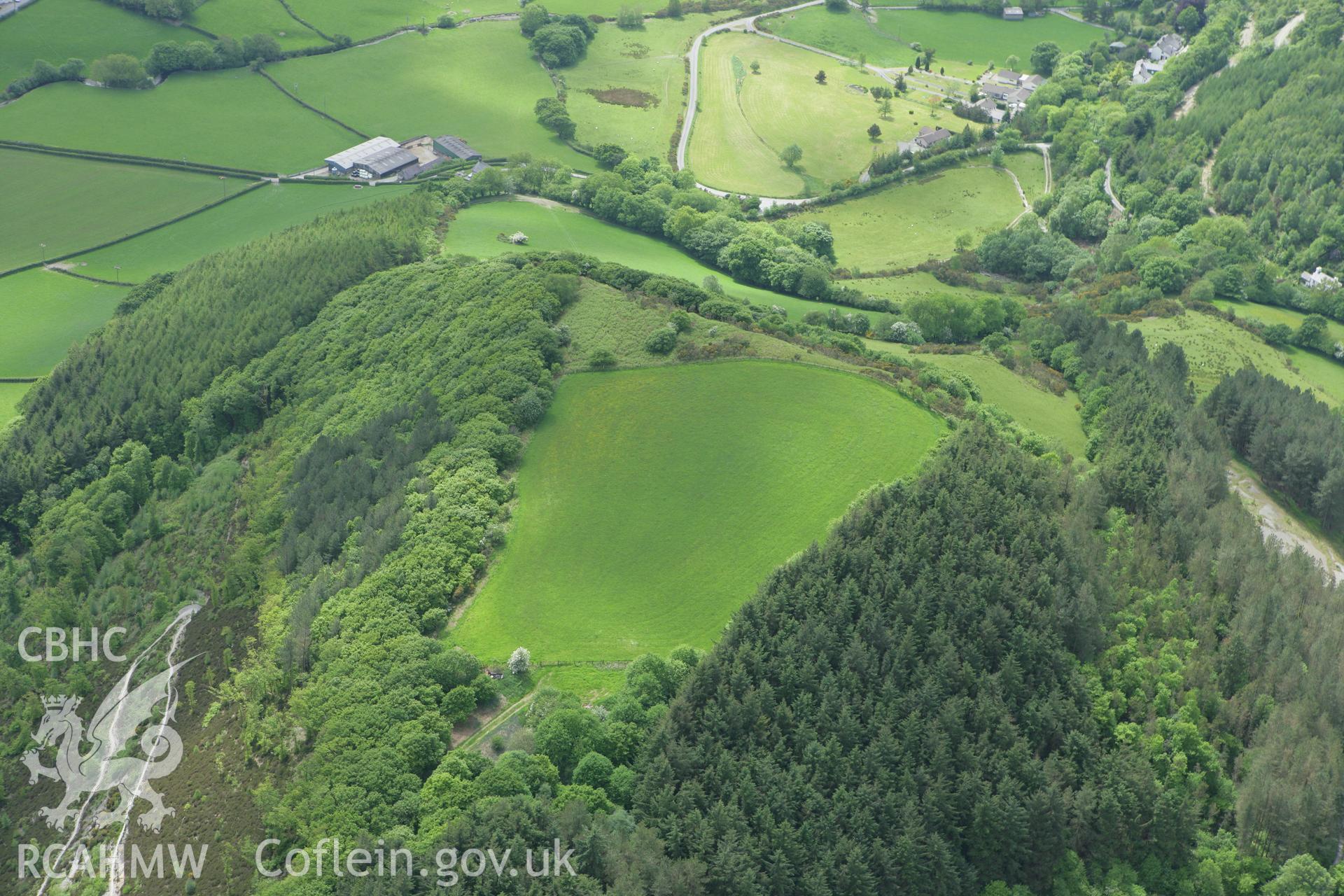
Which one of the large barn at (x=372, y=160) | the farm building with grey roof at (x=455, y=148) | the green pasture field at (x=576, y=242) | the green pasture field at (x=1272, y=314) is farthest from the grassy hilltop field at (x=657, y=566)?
the farm building with grey roof at (x=455, y=148)

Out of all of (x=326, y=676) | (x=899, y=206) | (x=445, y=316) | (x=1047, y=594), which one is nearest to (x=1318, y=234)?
(x=899, y=206)

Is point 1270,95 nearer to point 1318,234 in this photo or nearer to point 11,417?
point 1318,234

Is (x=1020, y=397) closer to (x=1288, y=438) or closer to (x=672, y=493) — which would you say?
(x=1288, y=438)

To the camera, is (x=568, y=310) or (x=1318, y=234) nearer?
(x=568, y=310)

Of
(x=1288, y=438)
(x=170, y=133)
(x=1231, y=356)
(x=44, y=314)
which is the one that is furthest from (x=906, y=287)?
(x=170, y=133)

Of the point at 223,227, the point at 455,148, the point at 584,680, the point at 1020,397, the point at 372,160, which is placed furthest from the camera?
the point at 455,148

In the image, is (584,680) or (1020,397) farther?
(1020,397)
